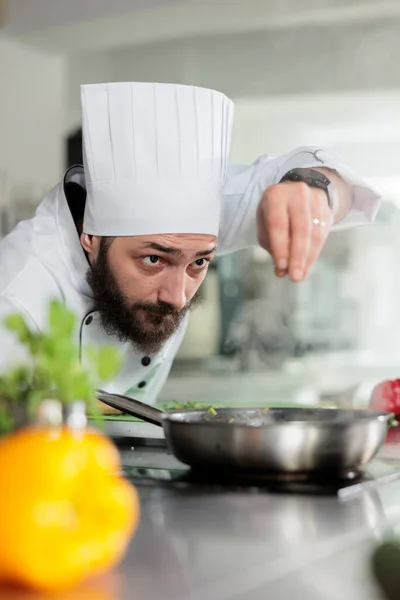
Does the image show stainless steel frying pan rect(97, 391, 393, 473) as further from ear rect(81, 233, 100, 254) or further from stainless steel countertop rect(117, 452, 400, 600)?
ear rect(81, 233, 100, 254)

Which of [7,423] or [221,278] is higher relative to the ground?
[7,423]

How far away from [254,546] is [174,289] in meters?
1.04

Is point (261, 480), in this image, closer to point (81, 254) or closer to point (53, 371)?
point (53, 371)

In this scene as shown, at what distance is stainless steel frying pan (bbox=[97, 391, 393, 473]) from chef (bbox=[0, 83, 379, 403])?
660mm

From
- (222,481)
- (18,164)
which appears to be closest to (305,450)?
(222,481)

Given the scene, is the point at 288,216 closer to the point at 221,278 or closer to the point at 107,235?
the point at 107,235

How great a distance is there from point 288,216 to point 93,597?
28.8 inches

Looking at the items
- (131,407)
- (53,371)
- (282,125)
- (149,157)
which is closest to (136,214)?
(149,157)

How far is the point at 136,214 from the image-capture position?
154 cm

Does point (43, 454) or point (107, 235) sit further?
point (107, 235)

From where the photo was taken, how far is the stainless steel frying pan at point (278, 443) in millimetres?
749

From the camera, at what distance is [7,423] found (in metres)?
0.50

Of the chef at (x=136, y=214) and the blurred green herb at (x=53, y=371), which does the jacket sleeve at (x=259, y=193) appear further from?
the blurred green herb at (x=53, y=371)

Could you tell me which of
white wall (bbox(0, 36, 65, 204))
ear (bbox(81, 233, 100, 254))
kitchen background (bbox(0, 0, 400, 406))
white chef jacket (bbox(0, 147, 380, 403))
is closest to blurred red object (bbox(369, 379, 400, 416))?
white chef jacket (bbox(0, 147, 380, 403))
